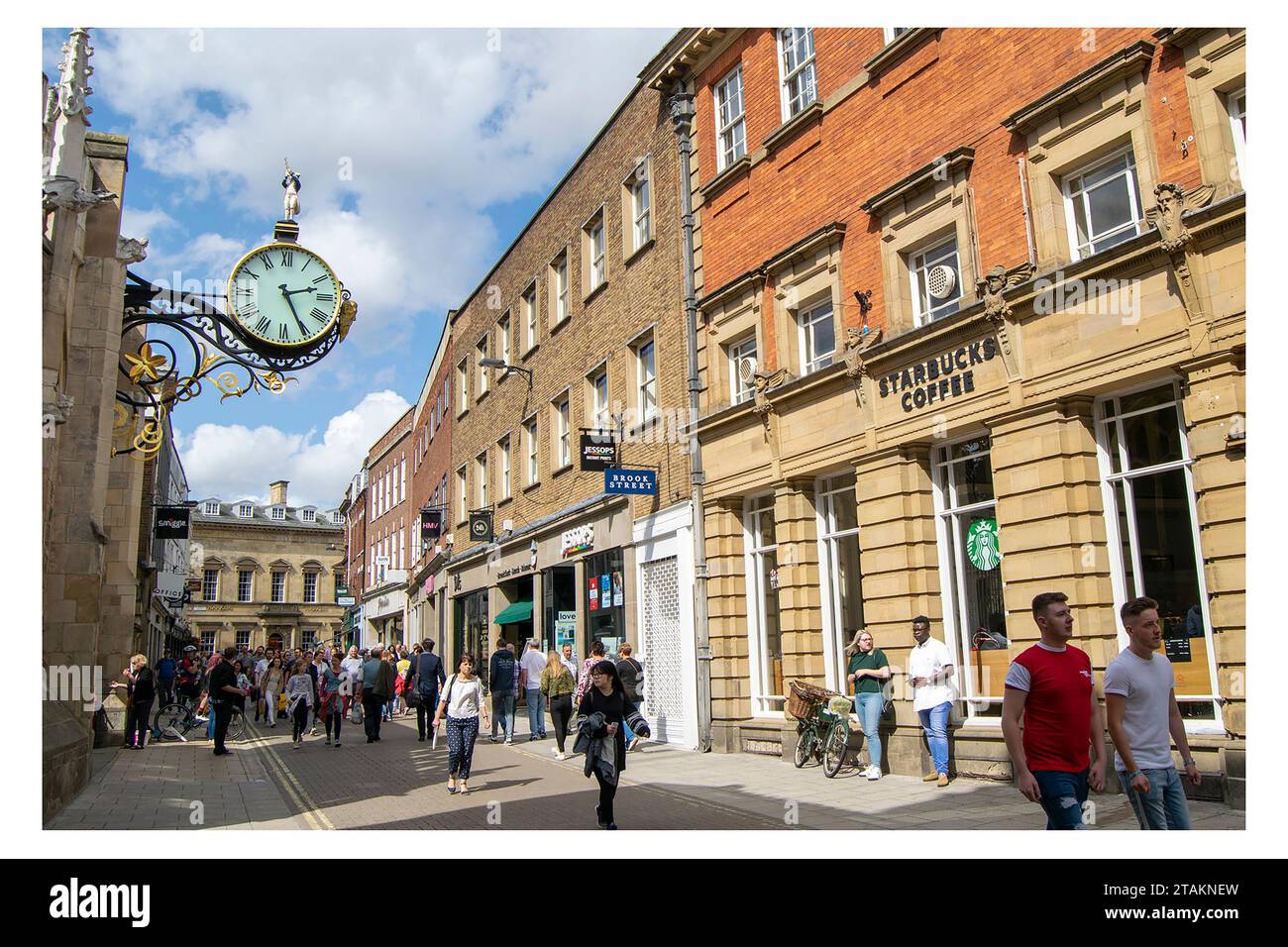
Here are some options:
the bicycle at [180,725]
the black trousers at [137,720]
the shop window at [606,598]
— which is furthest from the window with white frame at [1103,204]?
the black trousers at [137,720]

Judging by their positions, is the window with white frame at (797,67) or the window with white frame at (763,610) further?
the window with white frame at (763,610)

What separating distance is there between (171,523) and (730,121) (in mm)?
17451

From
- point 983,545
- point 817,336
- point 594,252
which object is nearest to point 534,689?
point 817,336

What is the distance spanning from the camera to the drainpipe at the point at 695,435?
53.5ft

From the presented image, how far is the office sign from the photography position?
17484 mm

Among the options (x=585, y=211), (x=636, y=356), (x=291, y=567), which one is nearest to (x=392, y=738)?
(x=636, y=356)

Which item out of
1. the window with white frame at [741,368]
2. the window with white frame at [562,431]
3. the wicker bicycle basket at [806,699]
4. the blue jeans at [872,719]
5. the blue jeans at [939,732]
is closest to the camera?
the blue jeans at [939,732]

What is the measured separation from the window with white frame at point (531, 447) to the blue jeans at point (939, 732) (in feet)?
50.5

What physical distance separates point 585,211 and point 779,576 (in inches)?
458

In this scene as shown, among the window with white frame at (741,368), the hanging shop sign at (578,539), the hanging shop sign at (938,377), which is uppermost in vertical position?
the window with white frame at (741,368)

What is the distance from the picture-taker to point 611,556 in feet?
66.6

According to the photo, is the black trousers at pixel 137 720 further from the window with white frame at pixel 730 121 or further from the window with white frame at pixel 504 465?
the window with white frame at pixel 730 121

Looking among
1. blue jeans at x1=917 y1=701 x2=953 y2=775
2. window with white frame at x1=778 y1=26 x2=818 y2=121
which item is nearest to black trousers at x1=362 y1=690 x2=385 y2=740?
blue jeans at x1=917 y1=701 x2=953 y2=775
